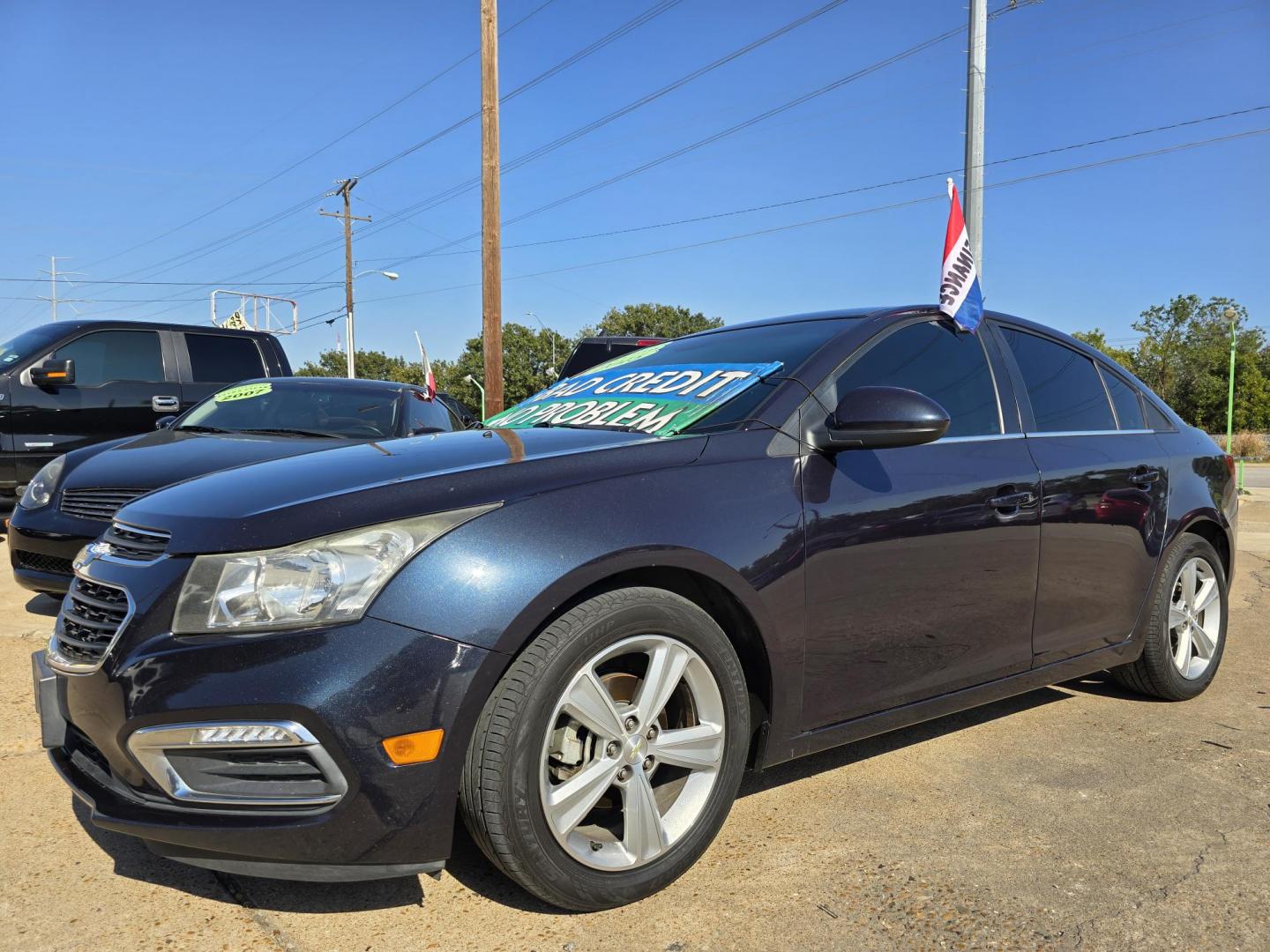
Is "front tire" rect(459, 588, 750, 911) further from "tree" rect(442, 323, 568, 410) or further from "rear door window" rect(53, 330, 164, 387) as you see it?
"tree" rect(442, 323, 568, 410)

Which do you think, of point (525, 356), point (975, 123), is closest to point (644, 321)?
point (525, 356)

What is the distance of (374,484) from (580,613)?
22.3 inches

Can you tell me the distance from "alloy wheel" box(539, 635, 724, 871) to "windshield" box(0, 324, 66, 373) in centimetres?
764

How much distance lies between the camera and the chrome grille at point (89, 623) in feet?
7.29

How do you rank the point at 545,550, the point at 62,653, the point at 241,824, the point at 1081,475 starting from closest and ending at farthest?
the point at 241,824 < the point at 545,550 < the point at 62,653 < the point at 1081,475

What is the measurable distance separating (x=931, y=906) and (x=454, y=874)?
3.92 ft

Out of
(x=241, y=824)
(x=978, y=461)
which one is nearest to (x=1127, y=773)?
(x=978, y=461)

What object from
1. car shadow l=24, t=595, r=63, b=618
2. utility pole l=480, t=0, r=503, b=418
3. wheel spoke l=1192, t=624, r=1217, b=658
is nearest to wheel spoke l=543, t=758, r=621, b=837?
wheel spoke l=1192, t=624, r=1217, b=658

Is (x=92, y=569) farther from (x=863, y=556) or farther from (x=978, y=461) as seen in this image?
(x=978, y=461)

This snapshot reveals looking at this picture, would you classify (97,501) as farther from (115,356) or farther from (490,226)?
(490,226)

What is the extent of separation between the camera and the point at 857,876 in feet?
8.26

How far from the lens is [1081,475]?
350 cm

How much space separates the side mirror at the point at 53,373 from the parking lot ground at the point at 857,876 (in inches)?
202

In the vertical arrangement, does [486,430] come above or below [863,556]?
above
